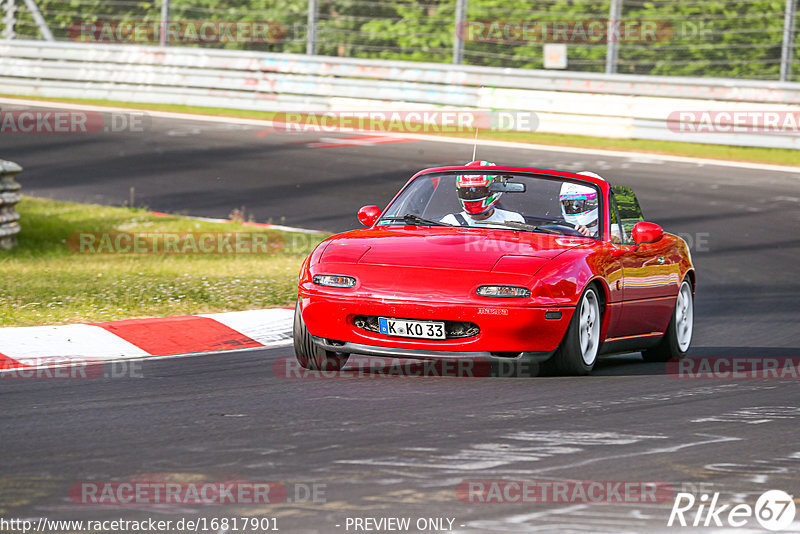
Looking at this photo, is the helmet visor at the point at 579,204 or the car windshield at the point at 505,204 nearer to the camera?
the car windshield at the point at 505,204

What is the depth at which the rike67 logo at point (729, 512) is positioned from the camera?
5031 millimetres

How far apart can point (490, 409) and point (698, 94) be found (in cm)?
1721

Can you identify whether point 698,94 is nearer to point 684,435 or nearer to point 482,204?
point 482,204

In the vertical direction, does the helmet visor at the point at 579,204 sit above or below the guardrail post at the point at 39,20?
below

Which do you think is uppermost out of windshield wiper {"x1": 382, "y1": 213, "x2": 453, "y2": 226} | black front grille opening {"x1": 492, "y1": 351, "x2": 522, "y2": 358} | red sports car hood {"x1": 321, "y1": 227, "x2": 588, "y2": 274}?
windshield wiper {"x1": 382, "y1": 213, "x2": 453, "y2": 226}

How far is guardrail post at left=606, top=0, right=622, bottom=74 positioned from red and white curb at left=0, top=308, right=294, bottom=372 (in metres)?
14.5

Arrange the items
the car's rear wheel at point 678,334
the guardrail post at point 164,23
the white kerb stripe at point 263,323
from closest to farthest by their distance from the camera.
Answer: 1. the car's rear wheel at point 678,334
2. the white kerb stripe at point 263,323
3. the guardrail post at point 164,23

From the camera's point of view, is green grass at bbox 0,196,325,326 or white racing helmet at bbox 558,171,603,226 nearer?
white racing helmet at bbox 558,171,603,226

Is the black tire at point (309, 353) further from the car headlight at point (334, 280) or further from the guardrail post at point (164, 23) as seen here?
the guardrail post at point (164, 23)

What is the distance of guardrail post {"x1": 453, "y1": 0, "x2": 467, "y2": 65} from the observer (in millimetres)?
25594

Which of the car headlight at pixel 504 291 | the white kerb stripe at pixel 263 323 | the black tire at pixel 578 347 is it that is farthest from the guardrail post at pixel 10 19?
the car headlight at pixel 504 291

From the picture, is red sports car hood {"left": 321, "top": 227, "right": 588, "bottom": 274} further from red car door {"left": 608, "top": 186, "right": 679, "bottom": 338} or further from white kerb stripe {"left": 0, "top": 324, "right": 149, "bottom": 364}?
white kerb stripe {"left": 0, "top": 324, "right": 149, "bottom": 364}

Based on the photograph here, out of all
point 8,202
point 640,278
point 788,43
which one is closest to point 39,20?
point 788,43

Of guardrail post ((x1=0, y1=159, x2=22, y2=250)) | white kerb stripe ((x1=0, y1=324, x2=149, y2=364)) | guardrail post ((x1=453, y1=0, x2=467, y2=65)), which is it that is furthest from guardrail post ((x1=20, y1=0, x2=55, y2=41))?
white kerb stripe ((x1=0, y1=324, x2=149, y2=364))
